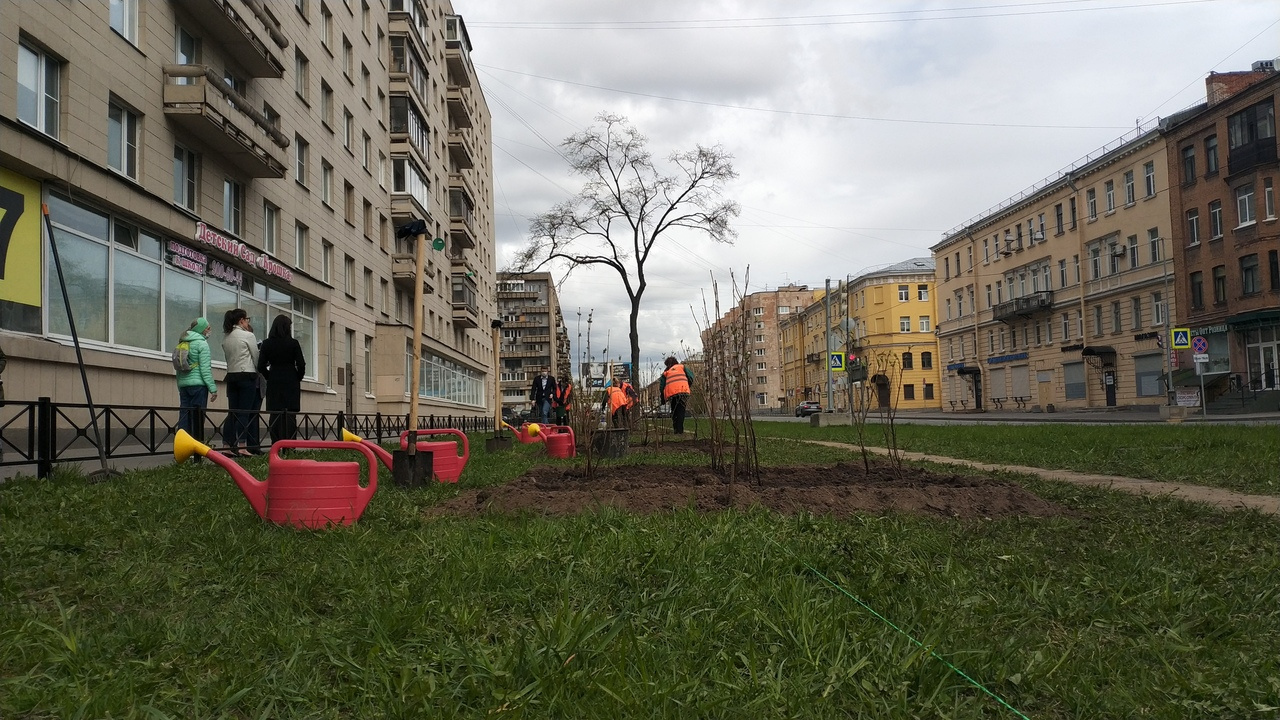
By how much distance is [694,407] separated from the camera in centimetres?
1173

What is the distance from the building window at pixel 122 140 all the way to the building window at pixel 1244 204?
4072cm

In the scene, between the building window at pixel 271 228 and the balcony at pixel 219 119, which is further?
the building window at pixel 271 228

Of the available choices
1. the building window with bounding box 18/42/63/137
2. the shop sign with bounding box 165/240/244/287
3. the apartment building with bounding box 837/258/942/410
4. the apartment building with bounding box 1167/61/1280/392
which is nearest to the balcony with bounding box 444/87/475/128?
the shop sign with bounding box 165/240/244/287

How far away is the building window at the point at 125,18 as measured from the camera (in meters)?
14.9

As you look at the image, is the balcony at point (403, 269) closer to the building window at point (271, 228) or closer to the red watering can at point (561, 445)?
the building window at point (271, 228)

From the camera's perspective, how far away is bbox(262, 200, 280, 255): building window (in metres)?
Result: 21.5

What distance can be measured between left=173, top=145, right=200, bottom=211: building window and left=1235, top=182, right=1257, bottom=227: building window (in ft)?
131

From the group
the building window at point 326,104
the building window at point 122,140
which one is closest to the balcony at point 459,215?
the building window at point 326,104

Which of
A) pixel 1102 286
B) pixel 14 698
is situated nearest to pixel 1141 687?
pixel 14 698

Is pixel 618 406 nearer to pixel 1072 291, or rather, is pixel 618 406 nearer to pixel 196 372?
pixel 196 372

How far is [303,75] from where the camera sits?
25203mm

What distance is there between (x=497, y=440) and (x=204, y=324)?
4.96 meters

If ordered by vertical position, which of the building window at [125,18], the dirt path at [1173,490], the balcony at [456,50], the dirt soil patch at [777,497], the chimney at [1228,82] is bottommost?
the dirt path at [1173,490]

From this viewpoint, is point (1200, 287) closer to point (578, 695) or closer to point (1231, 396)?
point (1231, 396)
